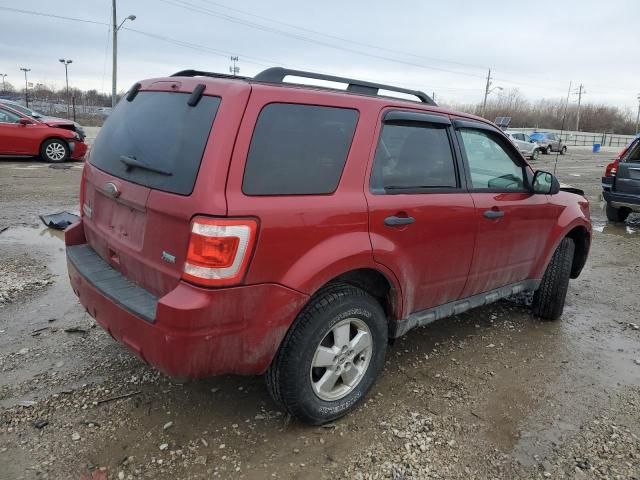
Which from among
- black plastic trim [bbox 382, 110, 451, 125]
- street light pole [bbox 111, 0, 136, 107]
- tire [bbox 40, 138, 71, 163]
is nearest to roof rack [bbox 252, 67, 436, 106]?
black plastic trim [bbox 382, 110, 451, 125]

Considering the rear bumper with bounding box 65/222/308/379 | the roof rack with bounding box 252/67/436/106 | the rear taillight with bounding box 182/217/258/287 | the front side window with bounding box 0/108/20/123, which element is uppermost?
the roof rack with bounding box 252/67/436/106

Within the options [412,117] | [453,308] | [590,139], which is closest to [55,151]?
[412,117]

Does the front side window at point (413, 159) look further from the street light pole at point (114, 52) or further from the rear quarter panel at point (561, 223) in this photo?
the street light pole at point (114, 52)

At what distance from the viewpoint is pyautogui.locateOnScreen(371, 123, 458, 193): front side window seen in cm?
290

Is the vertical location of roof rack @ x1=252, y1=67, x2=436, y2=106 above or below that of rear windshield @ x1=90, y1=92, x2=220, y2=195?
above

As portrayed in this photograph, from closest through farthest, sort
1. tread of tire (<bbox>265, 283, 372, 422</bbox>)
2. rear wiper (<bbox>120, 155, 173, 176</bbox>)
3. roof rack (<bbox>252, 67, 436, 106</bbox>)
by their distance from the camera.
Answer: rear wiper (<bbox>120, 155, 173, 176</bbox>)
tread of tire (<bbox>265, 283, 372, 422</bbox>)
roof rack (<bbox>252, 67, 436, 106</bbox>)

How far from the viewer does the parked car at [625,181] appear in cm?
874

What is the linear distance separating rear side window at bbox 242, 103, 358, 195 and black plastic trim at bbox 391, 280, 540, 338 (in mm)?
1078

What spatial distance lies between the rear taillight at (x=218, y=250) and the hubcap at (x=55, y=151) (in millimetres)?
13292

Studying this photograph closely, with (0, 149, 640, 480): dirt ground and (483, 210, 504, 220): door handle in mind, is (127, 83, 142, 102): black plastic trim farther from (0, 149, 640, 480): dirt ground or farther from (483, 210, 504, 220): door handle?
(483, 210, 504, 220): door handle

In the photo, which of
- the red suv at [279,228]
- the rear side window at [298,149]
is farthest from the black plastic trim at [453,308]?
the rear side window at [298,149]

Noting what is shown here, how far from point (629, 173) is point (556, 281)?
5623mm

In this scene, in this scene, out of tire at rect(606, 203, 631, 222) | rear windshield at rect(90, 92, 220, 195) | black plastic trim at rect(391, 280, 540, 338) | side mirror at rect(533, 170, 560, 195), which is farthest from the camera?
tire at rect(606, 203, 631, 222)

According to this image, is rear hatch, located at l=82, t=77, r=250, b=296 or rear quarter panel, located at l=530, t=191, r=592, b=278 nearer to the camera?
rear hatch, located at l=82, t=77, r=250, b=296
